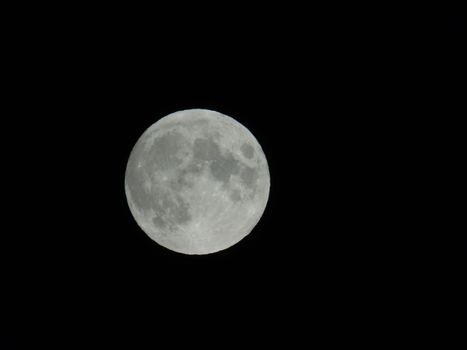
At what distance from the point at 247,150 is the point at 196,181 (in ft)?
2.36

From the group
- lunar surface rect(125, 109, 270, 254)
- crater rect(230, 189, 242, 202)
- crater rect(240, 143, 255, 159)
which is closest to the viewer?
lunar surface rect(125, 109, 270, 254)

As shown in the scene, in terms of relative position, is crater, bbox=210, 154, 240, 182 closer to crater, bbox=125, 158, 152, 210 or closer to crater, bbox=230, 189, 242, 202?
crater, bbox=230, 189, 242, 202

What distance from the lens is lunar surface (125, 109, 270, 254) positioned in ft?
17.3

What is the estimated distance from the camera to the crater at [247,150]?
5.58 m

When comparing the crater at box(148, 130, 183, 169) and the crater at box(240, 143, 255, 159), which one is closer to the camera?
the crater at box(148, 130, 183, 169)

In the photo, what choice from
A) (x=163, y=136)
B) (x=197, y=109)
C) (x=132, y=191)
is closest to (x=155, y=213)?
(x=132, y=191)

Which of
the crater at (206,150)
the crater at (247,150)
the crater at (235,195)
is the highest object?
the crater at (247,150)

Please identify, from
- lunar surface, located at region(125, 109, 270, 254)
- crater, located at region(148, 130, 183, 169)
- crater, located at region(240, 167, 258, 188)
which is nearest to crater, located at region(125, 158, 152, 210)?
lunar surface, located at region(125, 109, 270, 254)

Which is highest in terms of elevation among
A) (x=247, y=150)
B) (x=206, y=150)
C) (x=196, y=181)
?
(x=247, y=150)

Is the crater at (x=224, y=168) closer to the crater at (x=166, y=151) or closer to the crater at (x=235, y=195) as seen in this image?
the crater at (x=235, y=195)

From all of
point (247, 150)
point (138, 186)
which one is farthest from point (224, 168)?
point (138, 186)

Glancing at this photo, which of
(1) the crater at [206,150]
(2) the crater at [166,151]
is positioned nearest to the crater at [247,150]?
(1) the crater at [206,150]

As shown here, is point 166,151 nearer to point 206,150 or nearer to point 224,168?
point 206,150

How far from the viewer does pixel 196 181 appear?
206 inches
